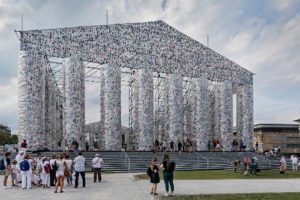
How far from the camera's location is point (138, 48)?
28484 mm

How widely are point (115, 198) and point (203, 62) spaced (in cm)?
2429

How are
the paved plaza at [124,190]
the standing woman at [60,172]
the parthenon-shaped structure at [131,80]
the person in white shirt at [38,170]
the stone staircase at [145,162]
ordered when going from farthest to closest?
the parthenon-shaped structure at [131,80] < the stone staircase at [145,162] < the person in white shirt at [38,170] < the standing woman at [60,172] < the paved plaza at [124,190]

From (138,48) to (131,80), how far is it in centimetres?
348

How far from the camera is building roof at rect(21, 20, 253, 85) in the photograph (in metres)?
25.1

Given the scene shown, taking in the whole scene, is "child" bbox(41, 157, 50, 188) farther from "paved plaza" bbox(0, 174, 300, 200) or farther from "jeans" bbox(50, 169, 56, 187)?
"paved plaza" bbox(0, 174, 300, 200)

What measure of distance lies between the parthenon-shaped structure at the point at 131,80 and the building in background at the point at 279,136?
72.4 ft

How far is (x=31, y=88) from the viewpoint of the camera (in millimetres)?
23484

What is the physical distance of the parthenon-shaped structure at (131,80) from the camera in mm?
23984

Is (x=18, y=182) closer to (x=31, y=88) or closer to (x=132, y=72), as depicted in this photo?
(x=31, y=88)

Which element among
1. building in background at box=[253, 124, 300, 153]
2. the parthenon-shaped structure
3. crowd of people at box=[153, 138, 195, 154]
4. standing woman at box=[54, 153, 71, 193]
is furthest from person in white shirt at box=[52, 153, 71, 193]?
building in background at box=[253, 124, 300, 153]

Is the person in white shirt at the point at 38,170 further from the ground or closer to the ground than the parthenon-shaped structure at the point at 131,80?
closer to the ground

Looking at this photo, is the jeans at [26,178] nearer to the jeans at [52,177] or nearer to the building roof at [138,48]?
the jeans at [52,177]

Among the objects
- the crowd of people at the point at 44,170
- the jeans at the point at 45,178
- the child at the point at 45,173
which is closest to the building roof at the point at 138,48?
the crowd of people at the point at 44,170

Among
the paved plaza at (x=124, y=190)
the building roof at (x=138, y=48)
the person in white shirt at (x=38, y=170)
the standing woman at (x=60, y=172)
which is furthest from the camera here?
the building roof at (x=138, y=48)
